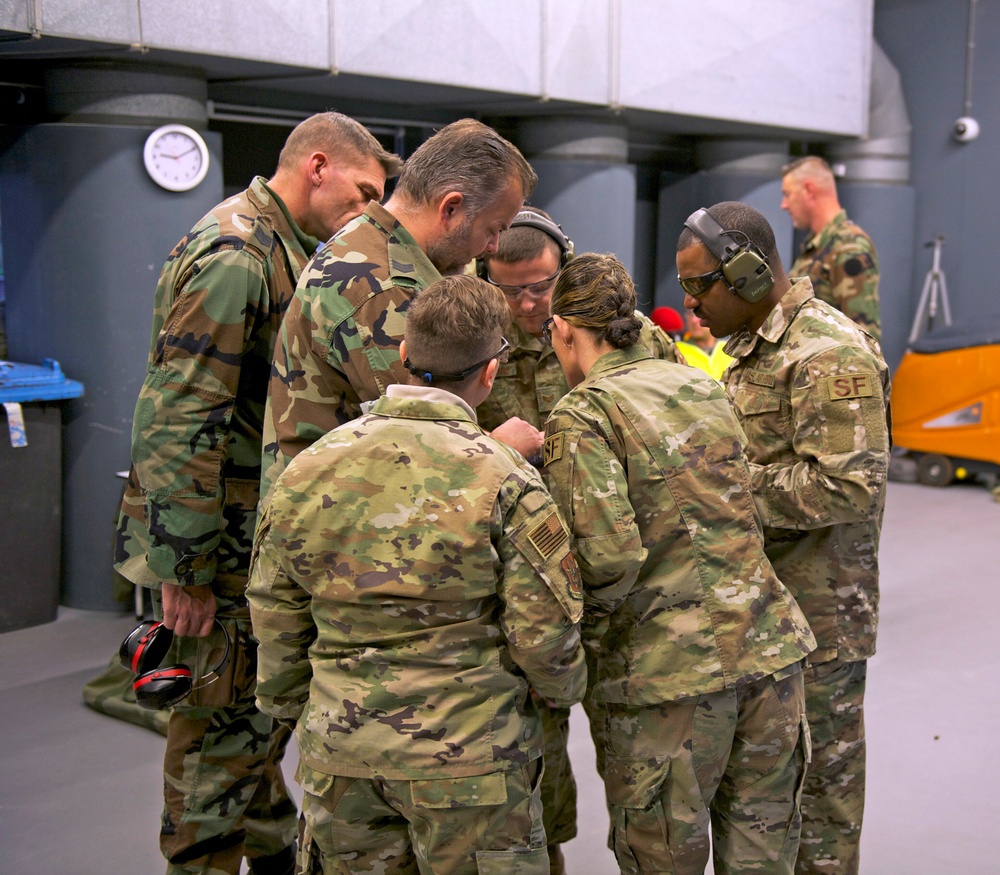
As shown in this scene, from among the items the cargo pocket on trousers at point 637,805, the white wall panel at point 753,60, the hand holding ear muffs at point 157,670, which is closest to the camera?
the cargo pocket on trousers at point 637,805

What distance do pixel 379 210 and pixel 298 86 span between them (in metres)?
3.62

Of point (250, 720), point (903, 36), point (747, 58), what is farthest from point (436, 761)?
point (903, 36)

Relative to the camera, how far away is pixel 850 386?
2.25 m

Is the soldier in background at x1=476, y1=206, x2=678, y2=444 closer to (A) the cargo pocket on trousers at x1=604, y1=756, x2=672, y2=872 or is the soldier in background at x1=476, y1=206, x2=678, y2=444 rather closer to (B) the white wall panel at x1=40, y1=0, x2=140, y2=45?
(A) the cargo pocket on trousers at x1=604, y1=756, x2=672, y2=872

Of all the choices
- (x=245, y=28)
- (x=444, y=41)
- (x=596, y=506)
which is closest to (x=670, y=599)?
(x=596, y=506)

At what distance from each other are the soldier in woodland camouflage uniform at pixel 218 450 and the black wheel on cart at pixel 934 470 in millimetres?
5815

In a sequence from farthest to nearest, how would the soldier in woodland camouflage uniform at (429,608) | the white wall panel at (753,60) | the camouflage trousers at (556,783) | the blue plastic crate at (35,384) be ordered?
the white wall panel at (753,60) → the blue plastic crate at (35,384) → the camouflage trousers at (556,783) → the soldier in woodland camouflage uniform at (429,608)

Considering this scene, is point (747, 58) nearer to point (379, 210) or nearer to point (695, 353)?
point (695, 353)

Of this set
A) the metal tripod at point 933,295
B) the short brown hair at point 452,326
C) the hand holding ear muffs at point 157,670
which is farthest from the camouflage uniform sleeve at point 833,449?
the metal tripod at point 933,295

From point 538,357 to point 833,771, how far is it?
1.23m

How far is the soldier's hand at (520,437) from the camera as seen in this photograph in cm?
208

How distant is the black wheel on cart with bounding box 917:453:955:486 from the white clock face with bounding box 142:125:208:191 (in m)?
5.28

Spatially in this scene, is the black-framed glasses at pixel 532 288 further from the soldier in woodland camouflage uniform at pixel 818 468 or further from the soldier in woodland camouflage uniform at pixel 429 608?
the soldier in woodland camouflage uniform at pixel 429 608

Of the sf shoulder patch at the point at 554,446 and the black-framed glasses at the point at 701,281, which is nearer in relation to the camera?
the sf shoulder patch at the point at 554,446
